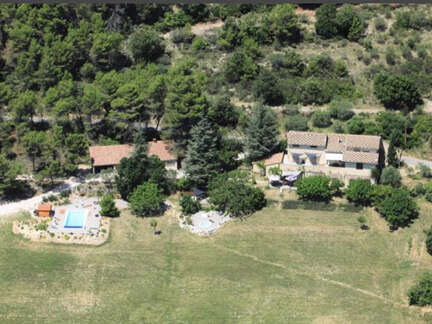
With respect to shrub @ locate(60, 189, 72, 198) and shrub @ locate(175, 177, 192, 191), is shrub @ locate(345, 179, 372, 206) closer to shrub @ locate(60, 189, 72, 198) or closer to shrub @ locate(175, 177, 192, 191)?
shrub @ locate(175, 177, 192, 191)

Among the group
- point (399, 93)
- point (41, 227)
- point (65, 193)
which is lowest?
point (41, 227)

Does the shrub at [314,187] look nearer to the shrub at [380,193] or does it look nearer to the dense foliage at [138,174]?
the shrub at [380,193]

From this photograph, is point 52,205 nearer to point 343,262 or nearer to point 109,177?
point 109,177

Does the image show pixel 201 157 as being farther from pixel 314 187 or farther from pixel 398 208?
pixel 398 208

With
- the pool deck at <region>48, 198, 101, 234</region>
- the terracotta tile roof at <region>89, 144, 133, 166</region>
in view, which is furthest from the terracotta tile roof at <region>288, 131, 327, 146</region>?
the pool deck at <region>48, 198, 101, 234</region>

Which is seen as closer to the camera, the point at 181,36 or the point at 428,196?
the point at 428,196

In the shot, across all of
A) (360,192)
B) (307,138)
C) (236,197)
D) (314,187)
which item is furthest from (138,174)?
(360,192)

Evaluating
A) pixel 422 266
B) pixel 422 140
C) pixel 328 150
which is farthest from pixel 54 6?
pixel 422 266
